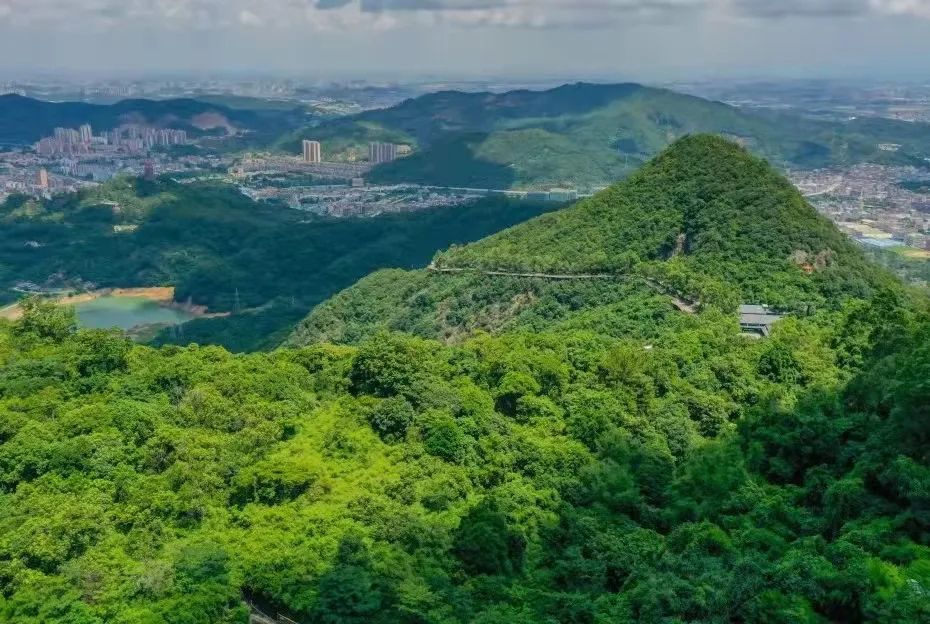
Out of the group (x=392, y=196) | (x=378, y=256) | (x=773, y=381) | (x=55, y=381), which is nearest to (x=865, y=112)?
(x=392, y=196)

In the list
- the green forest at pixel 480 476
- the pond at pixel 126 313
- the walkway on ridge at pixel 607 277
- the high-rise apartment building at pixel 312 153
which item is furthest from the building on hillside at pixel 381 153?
the green forest at pixel 480 476

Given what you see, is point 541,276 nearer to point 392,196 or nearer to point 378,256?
point 378,256

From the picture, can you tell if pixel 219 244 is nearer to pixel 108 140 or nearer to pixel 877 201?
pixel 877 201

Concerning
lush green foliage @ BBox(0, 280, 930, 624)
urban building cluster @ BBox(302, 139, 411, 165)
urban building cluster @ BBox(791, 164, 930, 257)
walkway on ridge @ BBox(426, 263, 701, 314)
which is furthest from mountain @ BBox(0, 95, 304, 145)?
lush green foliage @ BBox(0, 280, 930, 624)

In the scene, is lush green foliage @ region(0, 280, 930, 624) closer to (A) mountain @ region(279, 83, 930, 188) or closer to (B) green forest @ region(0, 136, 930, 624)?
(B) green forest @ region(0, 136, 930, 624)

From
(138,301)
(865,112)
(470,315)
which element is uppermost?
(865,112)

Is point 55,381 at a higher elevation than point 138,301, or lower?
A: higher

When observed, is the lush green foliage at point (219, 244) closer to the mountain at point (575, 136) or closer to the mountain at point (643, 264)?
the mountain at point (643, 264)
